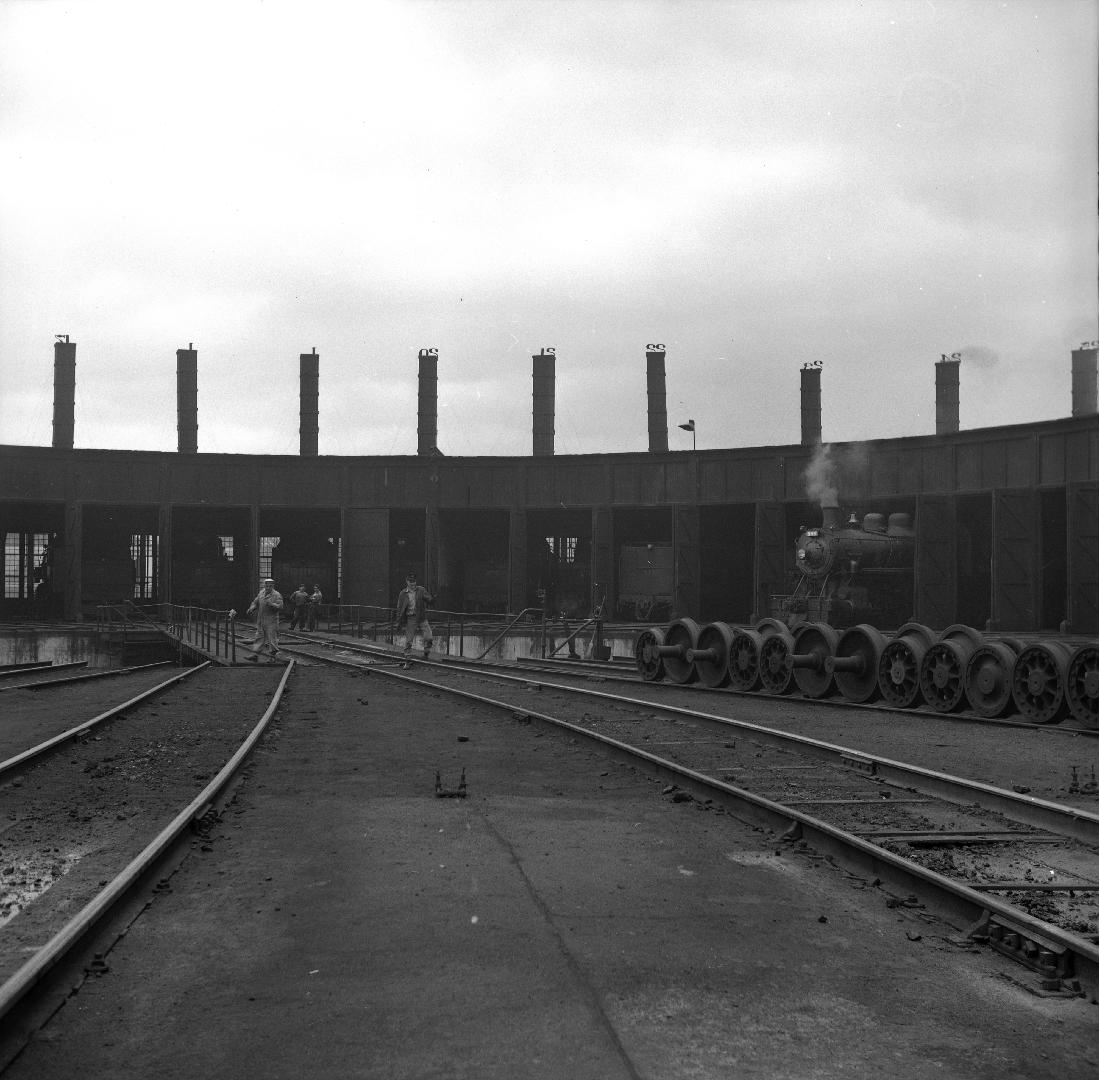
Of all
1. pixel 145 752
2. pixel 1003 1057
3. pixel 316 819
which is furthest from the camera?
pixel 145 752

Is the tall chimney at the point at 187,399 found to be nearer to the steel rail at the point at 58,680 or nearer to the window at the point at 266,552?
the window at the point at 266,552

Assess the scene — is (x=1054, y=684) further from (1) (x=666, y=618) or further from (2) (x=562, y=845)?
(1) (x=666, y=618)

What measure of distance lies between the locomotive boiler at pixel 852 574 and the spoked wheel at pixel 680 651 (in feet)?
23.6

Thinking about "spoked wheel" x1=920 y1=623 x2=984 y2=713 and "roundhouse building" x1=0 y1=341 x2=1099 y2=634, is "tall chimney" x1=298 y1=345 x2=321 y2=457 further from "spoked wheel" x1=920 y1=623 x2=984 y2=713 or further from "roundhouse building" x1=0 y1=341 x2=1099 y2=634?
"spoked wheel" x1=920 y1=623 x2=984 y2=713

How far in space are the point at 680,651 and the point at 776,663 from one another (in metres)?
2.40

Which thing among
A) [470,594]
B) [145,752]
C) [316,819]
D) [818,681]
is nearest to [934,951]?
[316,819]

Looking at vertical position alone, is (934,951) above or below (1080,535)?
below

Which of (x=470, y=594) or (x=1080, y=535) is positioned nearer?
(x=1080, y=535)

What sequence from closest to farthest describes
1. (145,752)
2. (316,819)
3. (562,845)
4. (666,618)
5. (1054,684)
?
(562,845) → (316,819) → (145,752) → (1054,684) → (666,618)

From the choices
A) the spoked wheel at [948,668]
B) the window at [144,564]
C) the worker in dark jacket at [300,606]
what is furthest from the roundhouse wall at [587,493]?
the spoked wheel at [948,668]

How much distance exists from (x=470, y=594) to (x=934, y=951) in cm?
4048

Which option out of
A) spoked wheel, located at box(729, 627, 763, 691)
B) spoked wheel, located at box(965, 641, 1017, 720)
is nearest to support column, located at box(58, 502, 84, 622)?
spoked wheel, located at box(729, 627, 763, 691)

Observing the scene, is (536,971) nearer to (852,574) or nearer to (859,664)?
(859,664)

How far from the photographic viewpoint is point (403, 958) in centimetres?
469
